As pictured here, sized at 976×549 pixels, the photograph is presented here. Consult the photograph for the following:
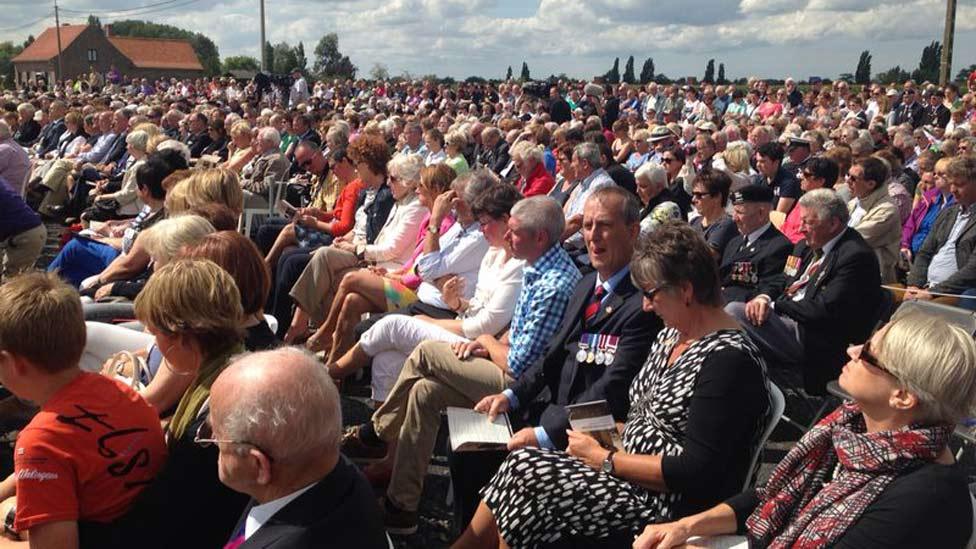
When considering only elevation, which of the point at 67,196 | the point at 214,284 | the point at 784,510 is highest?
the point at 214,284

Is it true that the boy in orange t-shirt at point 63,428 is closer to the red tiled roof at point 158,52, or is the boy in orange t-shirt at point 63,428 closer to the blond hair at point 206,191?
the blond hair at point 206,191

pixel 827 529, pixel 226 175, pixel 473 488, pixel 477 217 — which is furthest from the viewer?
pixel 226 175

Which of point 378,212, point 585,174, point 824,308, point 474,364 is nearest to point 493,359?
point 474,364

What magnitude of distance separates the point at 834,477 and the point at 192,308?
195 cm

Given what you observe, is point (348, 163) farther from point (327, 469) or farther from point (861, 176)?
point (327, 469)

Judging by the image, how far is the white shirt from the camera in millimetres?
1785


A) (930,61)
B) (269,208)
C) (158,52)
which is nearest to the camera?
(269,208)

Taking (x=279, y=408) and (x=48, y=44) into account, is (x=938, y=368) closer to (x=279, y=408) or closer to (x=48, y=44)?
(x=279, y=408)

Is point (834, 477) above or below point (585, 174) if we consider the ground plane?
below

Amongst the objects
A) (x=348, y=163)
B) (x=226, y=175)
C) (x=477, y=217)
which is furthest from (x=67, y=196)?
(x=477, y=217)

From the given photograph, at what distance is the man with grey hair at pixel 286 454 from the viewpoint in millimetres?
1755

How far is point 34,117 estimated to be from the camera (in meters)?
16.1

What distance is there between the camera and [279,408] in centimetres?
179

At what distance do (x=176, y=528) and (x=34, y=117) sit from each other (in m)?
16.5
